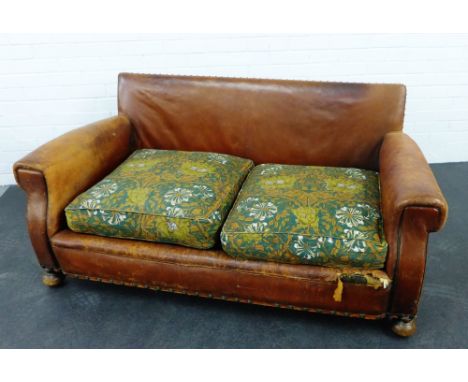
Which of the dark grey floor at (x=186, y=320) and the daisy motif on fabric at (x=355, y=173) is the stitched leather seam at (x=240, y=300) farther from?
the daisy motif on fabric at (x=355, y=173)

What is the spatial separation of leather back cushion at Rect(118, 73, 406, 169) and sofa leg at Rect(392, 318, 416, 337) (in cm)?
73

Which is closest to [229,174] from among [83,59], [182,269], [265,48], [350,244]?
[182,269]

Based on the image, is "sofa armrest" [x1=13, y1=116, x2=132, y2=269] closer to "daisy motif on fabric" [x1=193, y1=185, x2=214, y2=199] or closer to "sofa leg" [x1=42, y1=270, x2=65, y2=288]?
"sofa leg" [x1=42, y1=270, x2=65, y2=288]

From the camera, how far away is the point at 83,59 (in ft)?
7.97

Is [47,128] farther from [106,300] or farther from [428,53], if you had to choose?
[428,53]

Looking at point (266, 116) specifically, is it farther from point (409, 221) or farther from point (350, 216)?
point (409, 221)

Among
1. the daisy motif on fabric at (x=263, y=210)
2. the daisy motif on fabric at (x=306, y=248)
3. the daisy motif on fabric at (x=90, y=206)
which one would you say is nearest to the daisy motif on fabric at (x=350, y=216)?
the daisy motif on fabric at (x=306, y=248)

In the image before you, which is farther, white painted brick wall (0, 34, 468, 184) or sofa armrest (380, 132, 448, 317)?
white painted brick wall (0, 34, 468, 184)

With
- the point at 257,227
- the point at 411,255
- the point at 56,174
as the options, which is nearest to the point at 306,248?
the point at 257,227

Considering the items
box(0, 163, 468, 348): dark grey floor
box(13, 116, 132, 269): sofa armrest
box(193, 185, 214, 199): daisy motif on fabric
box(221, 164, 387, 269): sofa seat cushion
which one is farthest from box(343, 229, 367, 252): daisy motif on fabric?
box(13, 116, 132, 269): sofa armrest

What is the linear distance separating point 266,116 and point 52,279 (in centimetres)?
121

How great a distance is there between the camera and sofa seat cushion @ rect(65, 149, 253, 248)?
1.52m

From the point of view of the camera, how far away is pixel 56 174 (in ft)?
5.31

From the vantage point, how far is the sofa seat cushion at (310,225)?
138 cm
